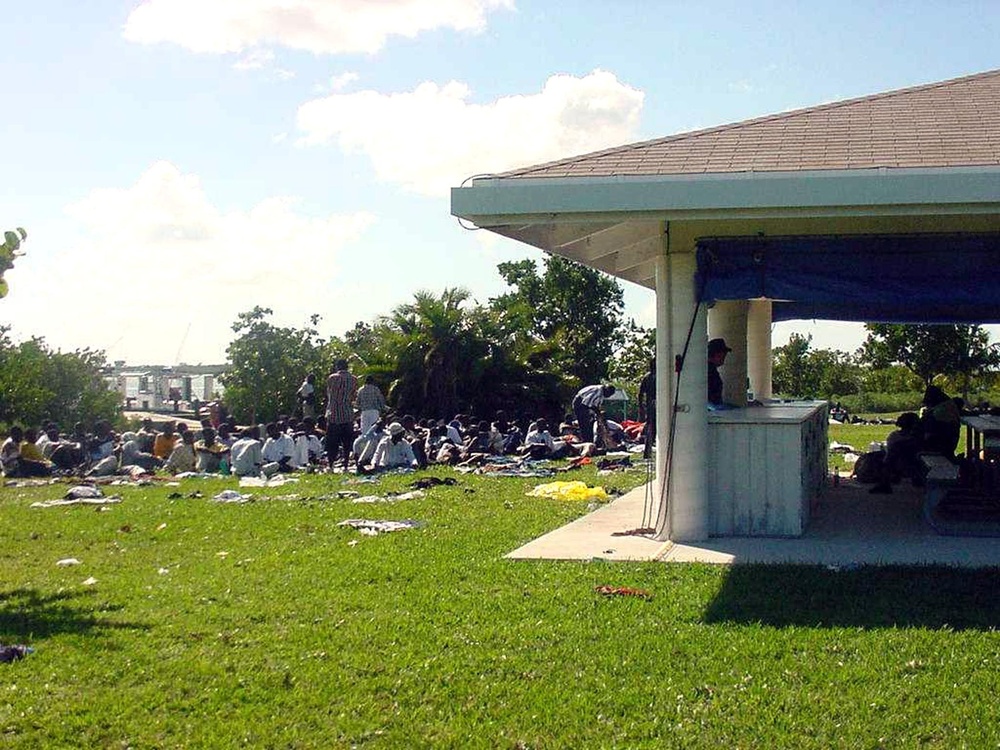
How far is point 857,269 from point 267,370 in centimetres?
2406

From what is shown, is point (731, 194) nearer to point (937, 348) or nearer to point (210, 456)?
point (210, 456)

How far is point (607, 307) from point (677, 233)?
1167 inches

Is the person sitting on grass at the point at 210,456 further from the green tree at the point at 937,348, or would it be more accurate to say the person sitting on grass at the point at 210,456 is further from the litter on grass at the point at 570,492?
the green tree at the point at 937,348

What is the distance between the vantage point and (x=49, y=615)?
860cm

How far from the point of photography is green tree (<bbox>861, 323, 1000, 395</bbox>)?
31.7 m

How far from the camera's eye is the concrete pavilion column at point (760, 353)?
19423mm

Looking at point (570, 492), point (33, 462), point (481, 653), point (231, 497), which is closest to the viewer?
point (481, 653)

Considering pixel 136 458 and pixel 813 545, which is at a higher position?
pixel 136 458

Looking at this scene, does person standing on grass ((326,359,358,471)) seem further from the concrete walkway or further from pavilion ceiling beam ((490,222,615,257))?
the concrete walkway

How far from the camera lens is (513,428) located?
26266 mm

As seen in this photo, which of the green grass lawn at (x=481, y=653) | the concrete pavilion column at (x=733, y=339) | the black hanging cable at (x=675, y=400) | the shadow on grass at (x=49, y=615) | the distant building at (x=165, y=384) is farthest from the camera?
the distant building at (x=165, y=384)

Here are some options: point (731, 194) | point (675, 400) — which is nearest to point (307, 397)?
point (675, 400)

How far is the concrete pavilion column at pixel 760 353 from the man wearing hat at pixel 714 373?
20.6 feet

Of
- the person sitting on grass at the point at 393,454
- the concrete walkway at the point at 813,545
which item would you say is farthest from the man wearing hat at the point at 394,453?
the concrete walkway at the point at 813,545
